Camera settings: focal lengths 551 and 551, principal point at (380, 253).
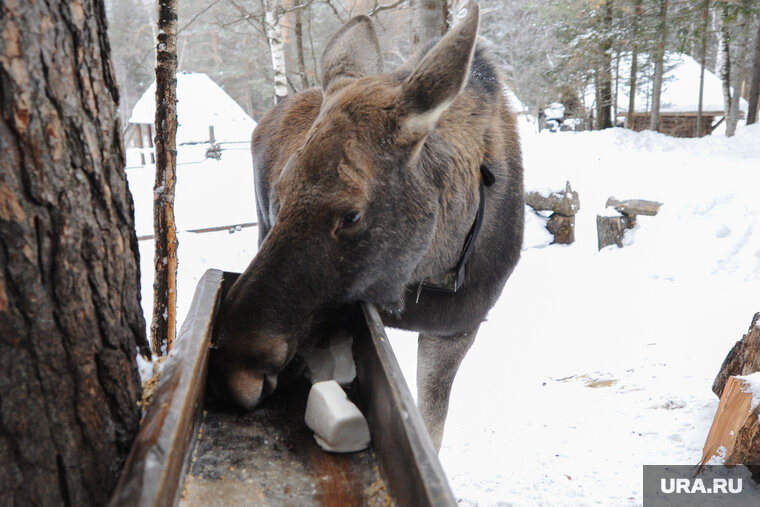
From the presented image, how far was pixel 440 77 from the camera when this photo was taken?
6.51ft

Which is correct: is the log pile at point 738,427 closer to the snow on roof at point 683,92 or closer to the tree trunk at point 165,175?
the tree trunk at point 165,175

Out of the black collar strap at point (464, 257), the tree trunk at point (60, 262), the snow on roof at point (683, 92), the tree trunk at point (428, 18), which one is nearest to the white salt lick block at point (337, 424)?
the tree trunk at point (60, 262)

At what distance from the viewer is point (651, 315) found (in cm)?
631

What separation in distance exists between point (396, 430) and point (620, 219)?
8.11 metres

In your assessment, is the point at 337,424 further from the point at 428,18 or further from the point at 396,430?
the point at 428,18

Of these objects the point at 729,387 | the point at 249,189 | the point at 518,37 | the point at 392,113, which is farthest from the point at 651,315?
the point at 518,37

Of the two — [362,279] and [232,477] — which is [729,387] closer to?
[362,279]

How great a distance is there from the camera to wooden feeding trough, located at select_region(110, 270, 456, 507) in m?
0.95

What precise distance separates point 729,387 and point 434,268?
214 cm

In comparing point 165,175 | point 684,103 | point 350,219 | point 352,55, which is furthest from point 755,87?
point 350,219

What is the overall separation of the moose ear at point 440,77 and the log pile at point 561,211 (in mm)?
7506

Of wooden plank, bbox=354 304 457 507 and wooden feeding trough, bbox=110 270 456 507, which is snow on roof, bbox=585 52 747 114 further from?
wooden feeding trough, bbox=110 270 456 507

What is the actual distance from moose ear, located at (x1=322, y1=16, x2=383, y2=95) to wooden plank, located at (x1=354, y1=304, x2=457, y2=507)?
1801 mm

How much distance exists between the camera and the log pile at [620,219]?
837cm
